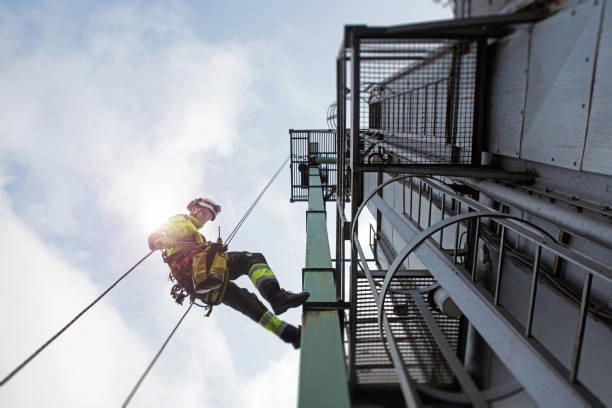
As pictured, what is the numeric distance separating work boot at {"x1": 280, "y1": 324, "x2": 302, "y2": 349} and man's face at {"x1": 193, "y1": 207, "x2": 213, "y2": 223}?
8.32ft

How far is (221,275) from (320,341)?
5.74ft

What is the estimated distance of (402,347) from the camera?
4070 mm

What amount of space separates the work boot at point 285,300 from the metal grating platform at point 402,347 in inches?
25.4

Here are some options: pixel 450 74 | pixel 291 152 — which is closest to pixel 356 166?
pixel 450 74

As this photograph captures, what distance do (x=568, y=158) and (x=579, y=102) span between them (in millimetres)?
354

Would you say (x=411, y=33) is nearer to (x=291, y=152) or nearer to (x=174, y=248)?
(x=174, y=248)

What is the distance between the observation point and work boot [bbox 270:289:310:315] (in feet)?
12.9

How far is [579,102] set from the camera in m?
2.08

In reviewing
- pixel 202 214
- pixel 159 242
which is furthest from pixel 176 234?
pixel 202 214

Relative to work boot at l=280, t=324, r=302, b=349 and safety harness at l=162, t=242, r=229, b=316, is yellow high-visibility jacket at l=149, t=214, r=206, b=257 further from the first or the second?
work boot at l=280, t=324, r=302, b=349

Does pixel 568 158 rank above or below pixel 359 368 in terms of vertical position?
above

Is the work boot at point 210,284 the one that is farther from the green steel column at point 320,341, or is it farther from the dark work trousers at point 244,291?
the green steel column at point 320,341

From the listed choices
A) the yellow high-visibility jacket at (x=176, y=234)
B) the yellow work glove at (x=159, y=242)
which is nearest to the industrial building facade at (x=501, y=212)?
the yellow high-visibility jacket at (x=176, y=234)

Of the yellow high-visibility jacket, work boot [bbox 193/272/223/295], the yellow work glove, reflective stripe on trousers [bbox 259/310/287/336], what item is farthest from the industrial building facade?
the yellow work glove
